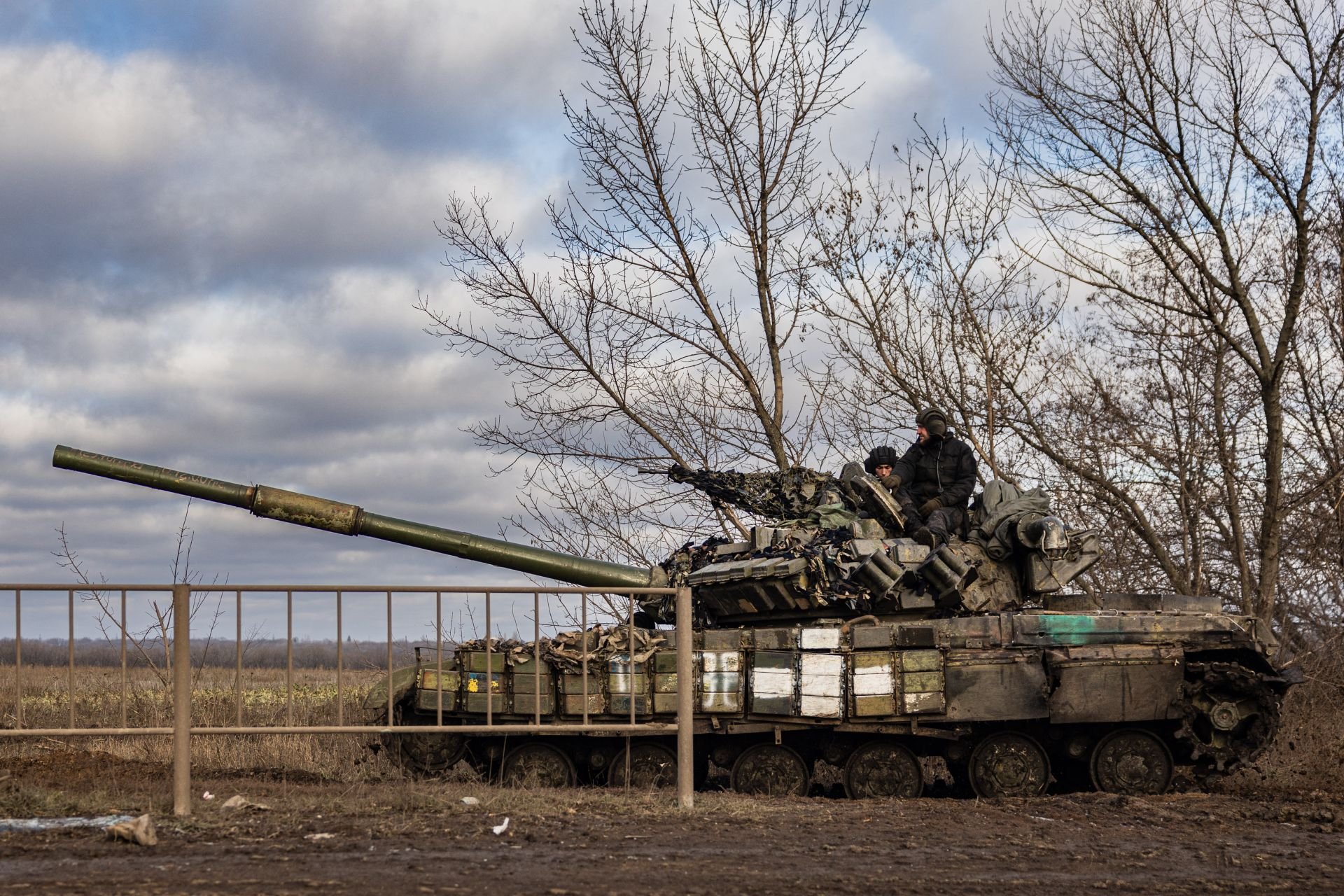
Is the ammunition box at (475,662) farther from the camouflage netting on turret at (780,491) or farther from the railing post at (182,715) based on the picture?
the railing post at (182,715)

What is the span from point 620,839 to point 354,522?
507 cm

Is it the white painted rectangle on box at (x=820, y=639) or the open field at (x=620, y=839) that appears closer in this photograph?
the open field at (x=620, y=839)

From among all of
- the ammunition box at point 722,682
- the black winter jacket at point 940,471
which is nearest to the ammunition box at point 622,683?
the ammunition box at point 722,682

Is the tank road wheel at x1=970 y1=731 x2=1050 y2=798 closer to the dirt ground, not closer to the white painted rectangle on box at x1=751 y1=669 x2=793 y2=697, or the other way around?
the dirt ground

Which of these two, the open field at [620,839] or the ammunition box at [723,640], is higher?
the ammunition box at [723,640]

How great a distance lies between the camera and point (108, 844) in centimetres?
738

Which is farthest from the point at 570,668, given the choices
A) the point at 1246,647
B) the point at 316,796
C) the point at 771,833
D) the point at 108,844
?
the point at 1246,647

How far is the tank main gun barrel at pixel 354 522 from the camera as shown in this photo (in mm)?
11750

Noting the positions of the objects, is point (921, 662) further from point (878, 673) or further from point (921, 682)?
point (878, 673)

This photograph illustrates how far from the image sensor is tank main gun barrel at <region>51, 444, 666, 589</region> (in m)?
11.8

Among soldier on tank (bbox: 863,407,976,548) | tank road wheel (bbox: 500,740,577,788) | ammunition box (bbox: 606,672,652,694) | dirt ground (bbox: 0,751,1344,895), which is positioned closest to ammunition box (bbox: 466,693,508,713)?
tank road wheel (bbox: 500,740,577,788)

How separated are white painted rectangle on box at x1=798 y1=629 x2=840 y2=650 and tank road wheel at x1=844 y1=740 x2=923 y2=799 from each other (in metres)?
1.00

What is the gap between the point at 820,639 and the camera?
11258 mm

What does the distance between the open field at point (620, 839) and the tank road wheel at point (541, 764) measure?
54cm
